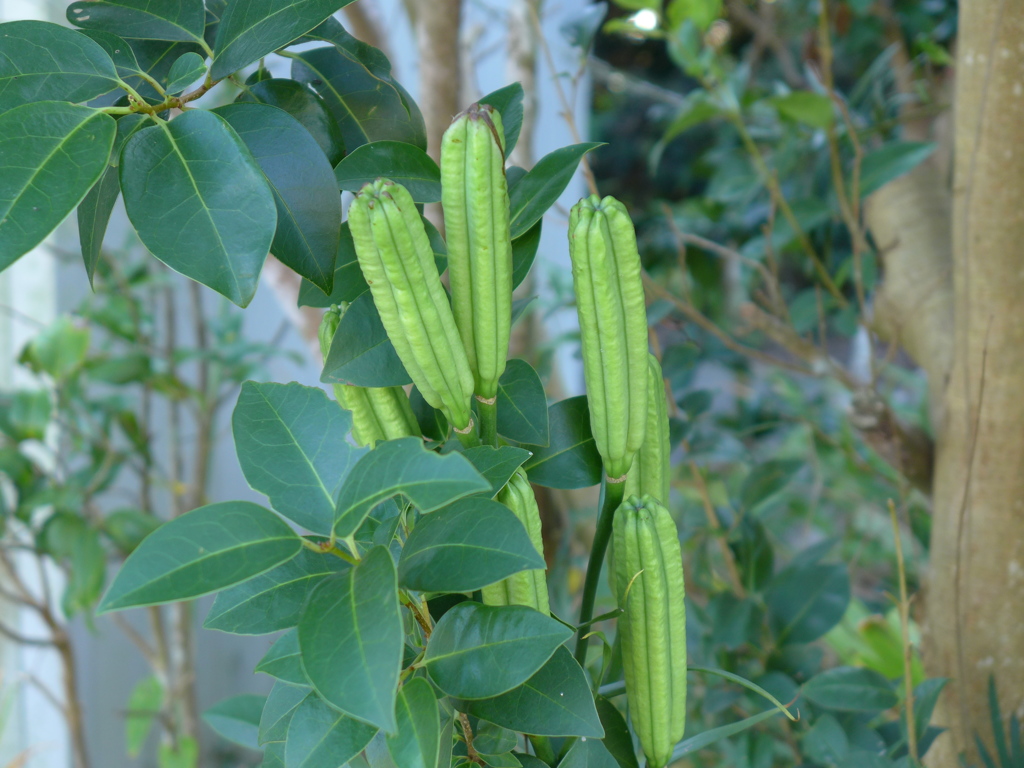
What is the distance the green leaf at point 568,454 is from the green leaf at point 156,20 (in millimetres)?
226

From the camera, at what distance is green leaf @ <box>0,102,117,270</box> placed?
0.26 metres

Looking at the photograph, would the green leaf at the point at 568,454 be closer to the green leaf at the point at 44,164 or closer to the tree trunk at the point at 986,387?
the green leaf at the point at 44,164

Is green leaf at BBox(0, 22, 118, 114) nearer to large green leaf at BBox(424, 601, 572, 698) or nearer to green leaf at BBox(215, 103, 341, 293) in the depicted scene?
green leaf at BBox(215, 103, 341, 293)

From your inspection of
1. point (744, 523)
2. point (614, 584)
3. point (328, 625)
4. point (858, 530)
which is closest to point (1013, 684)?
point (744, 523)

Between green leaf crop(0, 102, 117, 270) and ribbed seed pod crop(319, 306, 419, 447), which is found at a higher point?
green leaf crop(0, 102, 117, 270)

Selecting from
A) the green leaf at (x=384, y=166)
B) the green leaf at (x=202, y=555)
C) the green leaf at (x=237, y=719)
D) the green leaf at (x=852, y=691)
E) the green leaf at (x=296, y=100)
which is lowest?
the green leaf at (x=852, y=691)

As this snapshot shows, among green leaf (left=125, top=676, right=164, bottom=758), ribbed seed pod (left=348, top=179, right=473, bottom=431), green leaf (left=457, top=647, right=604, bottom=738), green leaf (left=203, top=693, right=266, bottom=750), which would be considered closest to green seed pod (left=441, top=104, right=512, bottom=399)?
ribbed seed pod (left=348, top=179, right=473, bottom=431)

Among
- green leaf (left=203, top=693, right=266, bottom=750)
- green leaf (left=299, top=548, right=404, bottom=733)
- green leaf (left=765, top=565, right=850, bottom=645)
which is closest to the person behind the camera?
green leaf (left=299, top=548, right=404, bottom=733)

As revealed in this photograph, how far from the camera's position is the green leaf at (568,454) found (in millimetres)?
362

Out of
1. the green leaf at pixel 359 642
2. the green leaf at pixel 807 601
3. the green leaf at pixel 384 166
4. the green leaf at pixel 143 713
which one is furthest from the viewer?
the green leaf at pixel 143 713

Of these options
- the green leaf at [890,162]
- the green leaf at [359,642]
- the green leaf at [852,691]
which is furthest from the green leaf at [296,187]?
the green leaf at [890,162]

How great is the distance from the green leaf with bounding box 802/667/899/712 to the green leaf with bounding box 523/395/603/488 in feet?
0.95

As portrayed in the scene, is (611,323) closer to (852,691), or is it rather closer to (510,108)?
(510,108)

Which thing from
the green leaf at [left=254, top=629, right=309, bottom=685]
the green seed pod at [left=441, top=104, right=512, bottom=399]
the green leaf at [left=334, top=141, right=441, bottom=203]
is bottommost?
the green leaf at [left=254, top=629, right=309, bottom=685]
